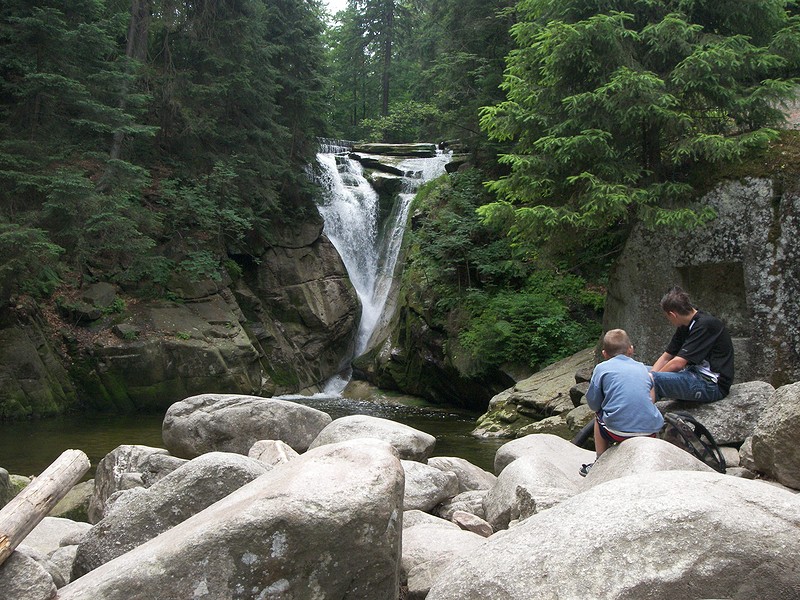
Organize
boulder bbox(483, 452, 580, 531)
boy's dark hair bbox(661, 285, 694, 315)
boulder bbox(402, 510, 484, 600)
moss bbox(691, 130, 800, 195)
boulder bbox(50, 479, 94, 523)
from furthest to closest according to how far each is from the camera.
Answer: moss bbox(691, 130, 800, 195) → boulder bbox(50, 479, 94, 523) → boy's dark hair bbox(661, 285, 694, 315) → boulder bbox(483, 452, 580, 531) → boulder bbox(402, 510, 484, 600)

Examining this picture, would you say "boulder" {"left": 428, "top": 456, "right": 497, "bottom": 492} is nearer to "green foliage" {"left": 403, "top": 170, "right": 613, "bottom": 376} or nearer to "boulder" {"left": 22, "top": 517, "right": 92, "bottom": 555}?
"boulder" {"left": 22, "top": 517, "right": 92, "bottom": 555}

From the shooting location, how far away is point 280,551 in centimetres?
306

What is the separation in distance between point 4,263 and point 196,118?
8576mm

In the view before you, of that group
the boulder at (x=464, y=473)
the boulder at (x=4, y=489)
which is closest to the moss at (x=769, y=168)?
the boulder at (x=464, y=473)

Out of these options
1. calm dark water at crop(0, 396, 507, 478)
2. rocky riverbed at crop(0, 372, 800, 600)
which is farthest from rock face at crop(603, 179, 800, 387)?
rocky riverbed at crop(0, 372, 800, 600)

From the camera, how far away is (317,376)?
72.8 feet

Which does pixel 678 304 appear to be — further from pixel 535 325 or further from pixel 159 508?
pixel 535 325

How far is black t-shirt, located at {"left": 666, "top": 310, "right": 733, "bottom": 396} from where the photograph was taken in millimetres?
6402

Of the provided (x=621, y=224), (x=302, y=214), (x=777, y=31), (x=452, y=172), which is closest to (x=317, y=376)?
(x=302, y=214)

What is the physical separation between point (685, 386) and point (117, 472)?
5.65 meters

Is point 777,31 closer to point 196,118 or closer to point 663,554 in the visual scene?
point 663,554

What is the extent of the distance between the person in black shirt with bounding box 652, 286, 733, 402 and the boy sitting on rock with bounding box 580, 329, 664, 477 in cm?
95

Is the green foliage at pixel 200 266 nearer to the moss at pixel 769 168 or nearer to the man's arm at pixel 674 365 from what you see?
the moss at pixel 769 168

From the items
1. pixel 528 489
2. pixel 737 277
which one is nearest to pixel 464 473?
pixel 528 489
